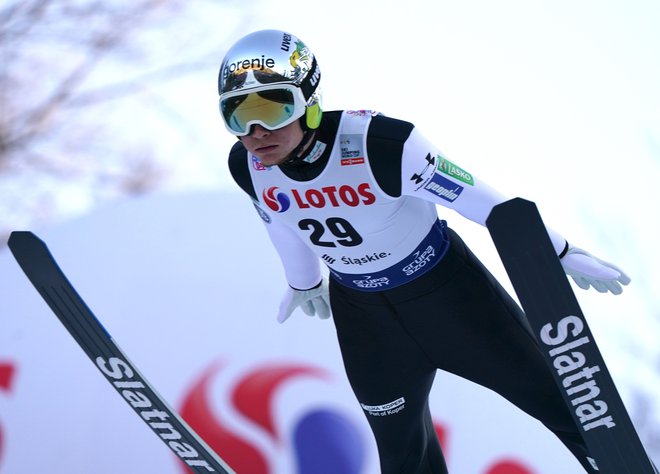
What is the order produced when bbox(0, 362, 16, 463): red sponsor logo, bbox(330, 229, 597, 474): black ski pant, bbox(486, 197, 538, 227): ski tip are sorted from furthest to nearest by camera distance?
1. bbox(0, 362, 16, 463): red sponsor logo
2. bbox(330, 229, 597, 474): black ski pant
3. bbox(486, 197, 538, 227): ski tip

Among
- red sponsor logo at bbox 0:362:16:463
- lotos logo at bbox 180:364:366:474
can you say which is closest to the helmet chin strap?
lotos logo at bbox 180:364:366:474

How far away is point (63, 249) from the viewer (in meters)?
4.71

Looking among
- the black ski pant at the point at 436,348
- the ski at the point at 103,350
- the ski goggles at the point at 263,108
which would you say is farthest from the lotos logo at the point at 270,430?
the ski goggles at the point at 263,108

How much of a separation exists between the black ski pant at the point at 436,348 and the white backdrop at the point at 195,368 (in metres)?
1.20

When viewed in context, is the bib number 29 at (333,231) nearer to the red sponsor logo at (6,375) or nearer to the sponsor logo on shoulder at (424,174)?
the sponsor logo on shoulder at (424,174)

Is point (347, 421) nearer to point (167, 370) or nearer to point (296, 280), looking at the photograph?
point (167, 370)

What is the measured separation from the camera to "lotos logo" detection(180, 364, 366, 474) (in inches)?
147

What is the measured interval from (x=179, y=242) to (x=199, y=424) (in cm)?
109

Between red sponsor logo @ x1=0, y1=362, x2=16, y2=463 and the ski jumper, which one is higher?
the ski jumper

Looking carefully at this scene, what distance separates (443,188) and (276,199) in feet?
1.47

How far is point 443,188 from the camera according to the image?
2.30 metres

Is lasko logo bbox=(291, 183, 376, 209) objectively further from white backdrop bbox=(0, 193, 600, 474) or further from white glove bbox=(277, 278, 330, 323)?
white backdrop bbox=(0, 193, 600, 474)

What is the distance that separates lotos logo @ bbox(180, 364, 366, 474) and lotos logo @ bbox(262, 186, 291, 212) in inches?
61.2

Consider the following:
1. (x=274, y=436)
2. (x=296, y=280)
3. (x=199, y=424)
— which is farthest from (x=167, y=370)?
(x=296, y=280)
